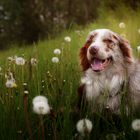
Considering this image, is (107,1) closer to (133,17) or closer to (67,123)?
(133,17)

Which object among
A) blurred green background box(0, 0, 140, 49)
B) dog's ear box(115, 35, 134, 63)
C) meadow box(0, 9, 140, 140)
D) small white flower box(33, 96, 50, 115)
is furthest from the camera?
blurred green background box(0, 0, 140, 49)

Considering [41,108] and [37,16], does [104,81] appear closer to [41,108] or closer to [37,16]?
[41,108]

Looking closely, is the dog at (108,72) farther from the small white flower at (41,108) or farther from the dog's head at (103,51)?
the small white flower at (41,108)

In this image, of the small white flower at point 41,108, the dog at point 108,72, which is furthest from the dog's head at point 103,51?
the small white flower at point 41,108

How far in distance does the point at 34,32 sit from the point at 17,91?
41.5ft

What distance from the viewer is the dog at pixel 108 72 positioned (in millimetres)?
4316

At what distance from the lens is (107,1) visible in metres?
11.2

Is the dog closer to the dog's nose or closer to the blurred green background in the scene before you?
the dog's nose

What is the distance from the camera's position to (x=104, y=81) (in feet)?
14.6

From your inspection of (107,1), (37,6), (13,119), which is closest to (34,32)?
(37,6)

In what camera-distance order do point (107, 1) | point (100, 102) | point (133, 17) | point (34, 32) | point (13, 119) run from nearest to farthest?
point (13, 119), point (100, 102), point (133, 17), point (107, 1), point (34, 32)

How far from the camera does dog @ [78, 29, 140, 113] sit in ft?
14.2

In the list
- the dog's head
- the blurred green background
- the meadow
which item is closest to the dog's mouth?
the dog's head

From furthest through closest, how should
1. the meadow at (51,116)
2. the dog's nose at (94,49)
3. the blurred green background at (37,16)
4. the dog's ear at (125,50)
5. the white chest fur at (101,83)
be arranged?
1. the blurred green background at (37,16)
2. the dog's ear at (125,50)
3. the white chest fur at (101,83)
4. the dog's nose at (94,49)
5. the meadow at (51,116)
